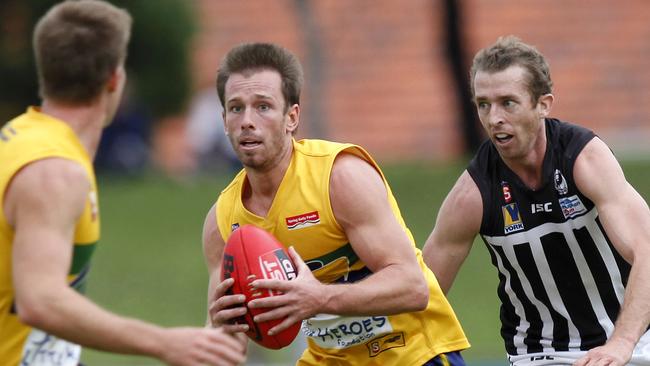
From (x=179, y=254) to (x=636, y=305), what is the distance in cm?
1050

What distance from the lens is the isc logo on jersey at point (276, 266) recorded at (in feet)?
17.8

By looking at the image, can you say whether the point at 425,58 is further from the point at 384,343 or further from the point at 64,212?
the point at 64,212

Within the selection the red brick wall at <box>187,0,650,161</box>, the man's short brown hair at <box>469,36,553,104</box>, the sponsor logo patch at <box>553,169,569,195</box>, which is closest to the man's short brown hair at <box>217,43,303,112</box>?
the man's short brown hair at <box>469,36,553,104</box>

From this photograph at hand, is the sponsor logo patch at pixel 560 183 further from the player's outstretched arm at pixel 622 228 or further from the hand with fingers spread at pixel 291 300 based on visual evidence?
the hand with fingers spread at pixel 291 300

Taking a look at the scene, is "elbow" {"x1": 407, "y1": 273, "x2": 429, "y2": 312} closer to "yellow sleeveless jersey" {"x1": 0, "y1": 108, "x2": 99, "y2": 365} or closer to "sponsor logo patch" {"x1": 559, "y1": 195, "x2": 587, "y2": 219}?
"sponsor logo patch" {"x1": 559, "y1": 195, "x2": 587, "y2": 219}

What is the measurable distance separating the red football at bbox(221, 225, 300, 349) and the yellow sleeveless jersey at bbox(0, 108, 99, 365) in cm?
66

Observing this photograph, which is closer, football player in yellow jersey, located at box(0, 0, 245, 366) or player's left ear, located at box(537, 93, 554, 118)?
football player in yellow jersey, located at box(0, 0, 245, 366)

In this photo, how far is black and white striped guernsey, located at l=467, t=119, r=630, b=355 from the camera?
249 inches

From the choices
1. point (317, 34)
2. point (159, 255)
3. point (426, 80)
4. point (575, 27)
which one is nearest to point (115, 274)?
point (159, 255)

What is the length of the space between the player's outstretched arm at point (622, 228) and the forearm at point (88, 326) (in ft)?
6.71

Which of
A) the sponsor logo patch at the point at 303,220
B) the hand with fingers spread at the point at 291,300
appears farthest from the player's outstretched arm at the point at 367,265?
the sponsor logo patch at the point at 303,220

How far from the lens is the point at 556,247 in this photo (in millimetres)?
6398

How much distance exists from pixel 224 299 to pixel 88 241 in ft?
2.25

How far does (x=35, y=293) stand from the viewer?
4664mm
